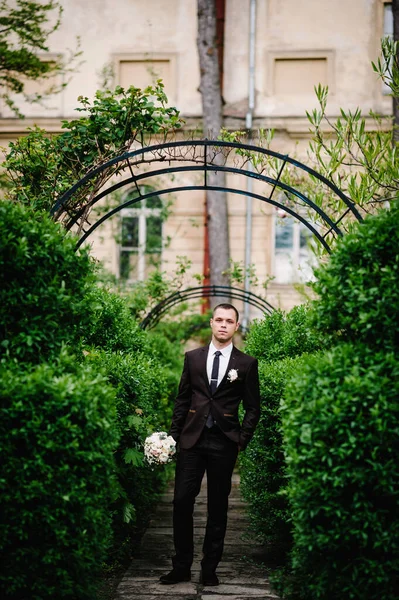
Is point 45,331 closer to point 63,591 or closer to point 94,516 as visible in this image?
point 94,516

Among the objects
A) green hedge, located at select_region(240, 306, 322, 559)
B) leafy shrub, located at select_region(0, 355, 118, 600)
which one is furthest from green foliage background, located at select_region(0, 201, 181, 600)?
green hedge, located at select_region(240, 306, 322, 559)

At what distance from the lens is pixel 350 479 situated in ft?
13.4

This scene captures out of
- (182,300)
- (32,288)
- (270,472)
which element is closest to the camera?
(32,288)

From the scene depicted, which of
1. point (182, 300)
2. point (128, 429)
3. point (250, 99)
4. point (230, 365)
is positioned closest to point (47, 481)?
point (128, 429)

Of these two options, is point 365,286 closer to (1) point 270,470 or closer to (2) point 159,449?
(2) point 159,449

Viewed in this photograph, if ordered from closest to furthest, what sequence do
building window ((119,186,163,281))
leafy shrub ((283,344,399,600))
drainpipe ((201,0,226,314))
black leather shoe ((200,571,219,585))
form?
1. leafy shrub ((283,344,399,600))
2. black leather shoe ((200,571,219,585))
3. drainpipe ((201,0,226,314))
4. building window ((119,186,163,281))

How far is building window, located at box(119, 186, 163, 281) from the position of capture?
17.0 m

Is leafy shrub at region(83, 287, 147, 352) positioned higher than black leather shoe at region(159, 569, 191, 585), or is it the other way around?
leafy shrub at region(83, 287, 147, 352)

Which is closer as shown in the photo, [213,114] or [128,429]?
[128,429]

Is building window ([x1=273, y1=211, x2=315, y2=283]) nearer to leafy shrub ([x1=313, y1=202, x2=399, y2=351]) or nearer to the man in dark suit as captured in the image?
the man in dark suit

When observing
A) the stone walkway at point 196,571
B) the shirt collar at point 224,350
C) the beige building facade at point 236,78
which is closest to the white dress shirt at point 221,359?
the shirt collar at point 224,350

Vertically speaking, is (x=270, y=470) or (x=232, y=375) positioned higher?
(x=232, y=375)

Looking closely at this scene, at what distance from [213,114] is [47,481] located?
12876 millimetres

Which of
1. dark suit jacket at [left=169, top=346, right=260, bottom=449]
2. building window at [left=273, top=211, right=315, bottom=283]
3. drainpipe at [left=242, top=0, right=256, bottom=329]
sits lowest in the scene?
dark suit jacket at [left=169, top=346, right=260, bottom=449]
